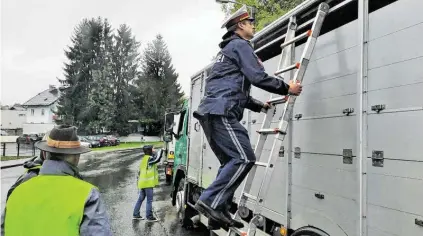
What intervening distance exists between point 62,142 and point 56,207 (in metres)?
0.46

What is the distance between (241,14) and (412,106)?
5.15 feet

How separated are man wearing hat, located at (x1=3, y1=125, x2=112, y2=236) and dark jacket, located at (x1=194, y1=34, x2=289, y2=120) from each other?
4.04ft

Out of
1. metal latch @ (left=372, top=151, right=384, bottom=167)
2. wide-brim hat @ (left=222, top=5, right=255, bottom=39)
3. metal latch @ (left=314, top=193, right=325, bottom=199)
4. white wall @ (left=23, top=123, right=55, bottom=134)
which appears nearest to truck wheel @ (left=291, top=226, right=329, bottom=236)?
metal latch @ (left=314, top=193, right=325, bottom=199)

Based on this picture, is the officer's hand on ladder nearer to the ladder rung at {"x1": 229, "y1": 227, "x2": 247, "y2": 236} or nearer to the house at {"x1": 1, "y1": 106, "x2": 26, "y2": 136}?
the ladder rung at {"x1": 229, "y1": 227, "x2": 247, "y2": 236}

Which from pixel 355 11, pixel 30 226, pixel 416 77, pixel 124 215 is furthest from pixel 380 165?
pixel 124 215

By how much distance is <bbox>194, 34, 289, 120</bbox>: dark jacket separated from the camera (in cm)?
293

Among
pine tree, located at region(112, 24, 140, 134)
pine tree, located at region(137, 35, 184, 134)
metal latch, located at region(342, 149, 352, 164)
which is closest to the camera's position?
metal latch, located at region(342, 149, 352, 164)

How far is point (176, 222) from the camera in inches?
335

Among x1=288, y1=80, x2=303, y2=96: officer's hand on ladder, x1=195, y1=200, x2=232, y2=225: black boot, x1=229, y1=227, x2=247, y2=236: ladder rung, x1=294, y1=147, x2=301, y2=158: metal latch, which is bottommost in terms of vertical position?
x1=229, y1=227, x2=247, y2=236: ladder rung

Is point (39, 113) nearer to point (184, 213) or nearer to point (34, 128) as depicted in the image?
point (34, 128)

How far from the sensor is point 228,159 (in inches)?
119

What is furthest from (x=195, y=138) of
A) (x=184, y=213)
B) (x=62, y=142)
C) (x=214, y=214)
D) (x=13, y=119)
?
(x=13, y=119)

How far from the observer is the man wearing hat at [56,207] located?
202cm

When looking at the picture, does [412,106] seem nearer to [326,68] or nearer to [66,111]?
[326,68]
